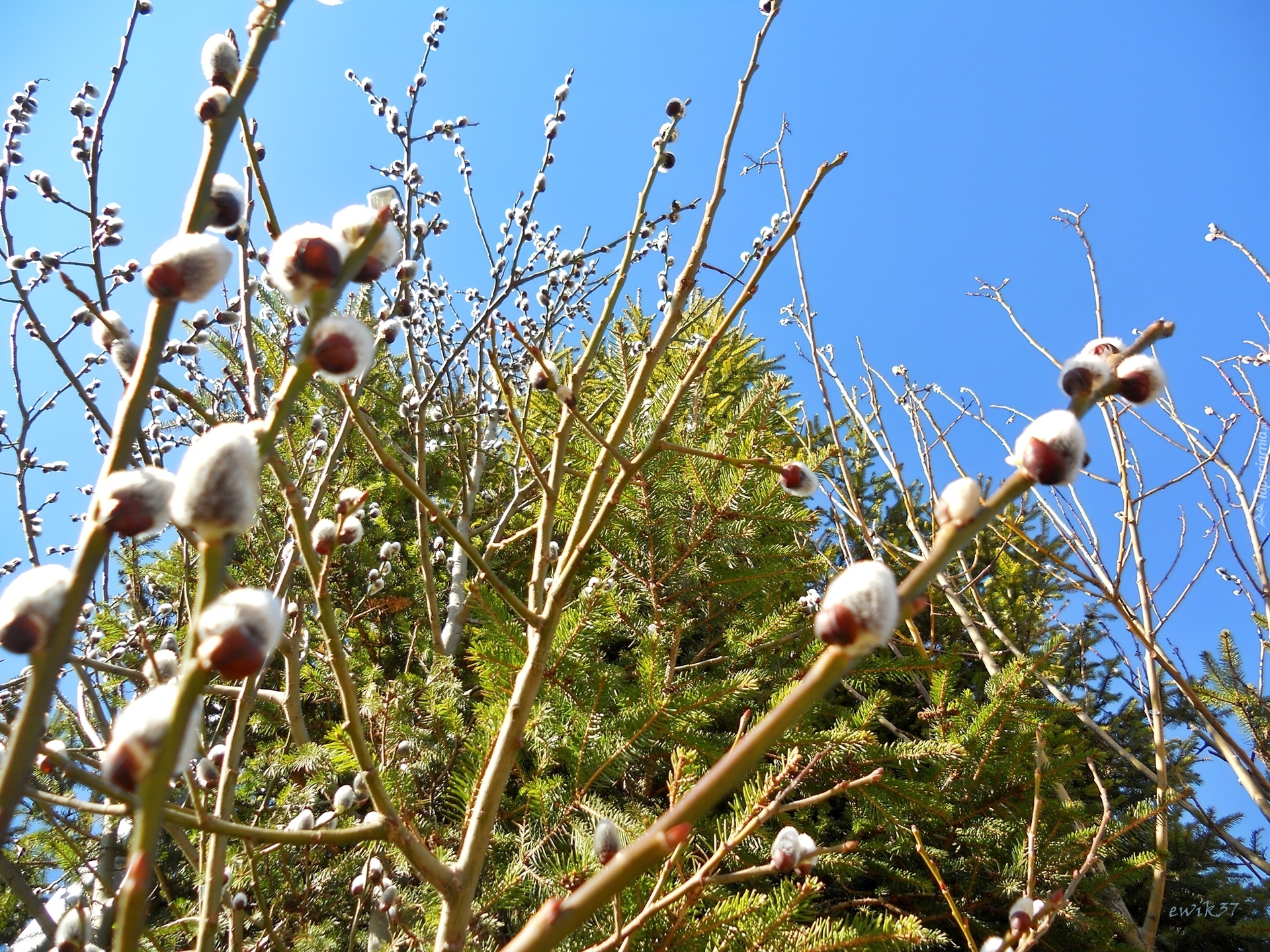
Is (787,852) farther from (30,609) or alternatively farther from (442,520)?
(30,609)

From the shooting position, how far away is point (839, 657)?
0.50 meters

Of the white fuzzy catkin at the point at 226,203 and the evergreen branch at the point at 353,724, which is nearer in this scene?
the white fuzzy catkin at the point at 226,203

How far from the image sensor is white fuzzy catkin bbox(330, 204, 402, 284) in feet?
2.18

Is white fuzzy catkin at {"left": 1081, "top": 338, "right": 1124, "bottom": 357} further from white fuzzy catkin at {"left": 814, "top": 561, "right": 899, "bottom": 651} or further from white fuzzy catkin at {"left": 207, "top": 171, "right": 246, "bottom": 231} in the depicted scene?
white fuzzy catkin at {"left": 207, "top": 171, "right": 246, "bottom": 231}

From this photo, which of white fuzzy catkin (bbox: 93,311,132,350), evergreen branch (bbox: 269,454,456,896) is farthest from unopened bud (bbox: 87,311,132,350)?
evergreen branch (bbox: 269,454,456,896)

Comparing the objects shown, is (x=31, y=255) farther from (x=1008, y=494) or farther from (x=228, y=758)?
(x=1008, y=494)

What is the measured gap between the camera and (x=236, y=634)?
1.54 feet

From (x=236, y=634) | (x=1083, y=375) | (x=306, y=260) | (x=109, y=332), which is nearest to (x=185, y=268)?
(x=306, y=260)

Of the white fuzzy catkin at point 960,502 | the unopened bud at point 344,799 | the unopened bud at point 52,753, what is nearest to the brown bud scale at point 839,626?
the white fuzzy catkin at point 960,502

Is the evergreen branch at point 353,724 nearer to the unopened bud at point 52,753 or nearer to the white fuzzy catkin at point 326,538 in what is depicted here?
the white fuzzy catkin at point 326,538

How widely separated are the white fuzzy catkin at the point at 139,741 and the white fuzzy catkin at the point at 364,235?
1.25ft

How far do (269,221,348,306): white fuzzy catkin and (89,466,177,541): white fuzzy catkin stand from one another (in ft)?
0.58

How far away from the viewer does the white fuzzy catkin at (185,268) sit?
0.58m

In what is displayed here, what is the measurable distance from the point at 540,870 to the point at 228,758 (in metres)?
0.82
